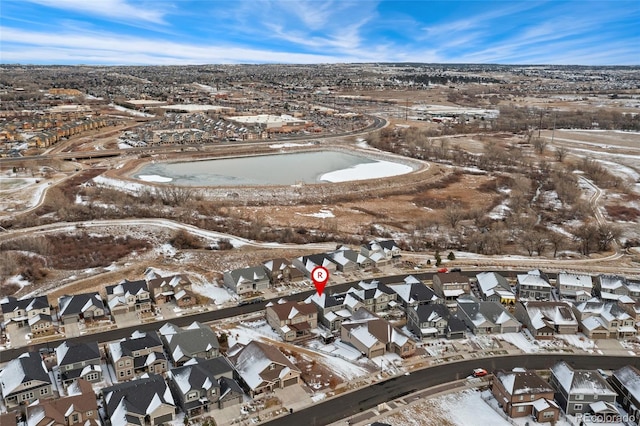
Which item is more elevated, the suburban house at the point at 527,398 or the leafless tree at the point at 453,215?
the suburban house at the point at 527,398

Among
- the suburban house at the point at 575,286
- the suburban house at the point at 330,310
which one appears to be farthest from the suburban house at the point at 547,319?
the suburban house at the point at 330,310

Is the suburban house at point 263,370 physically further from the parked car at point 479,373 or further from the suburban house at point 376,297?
the parked car at point 479,373

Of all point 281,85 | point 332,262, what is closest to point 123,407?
point 332,262

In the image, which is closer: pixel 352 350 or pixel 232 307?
pixel 352 350

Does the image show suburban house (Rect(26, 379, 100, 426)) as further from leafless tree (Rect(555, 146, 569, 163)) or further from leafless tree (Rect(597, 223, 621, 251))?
leafless tree (Rect(555, 146, 569, 163))

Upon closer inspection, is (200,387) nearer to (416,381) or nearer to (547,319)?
(416,381)

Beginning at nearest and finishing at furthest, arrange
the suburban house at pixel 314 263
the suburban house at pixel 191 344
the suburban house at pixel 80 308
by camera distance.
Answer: the suburban house at pixel 191 344
the suburban house at pixel 80 308
the suburban house at pixel 314 263

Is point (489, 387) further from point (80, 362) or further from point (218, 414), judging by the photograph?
point (80, 362)
